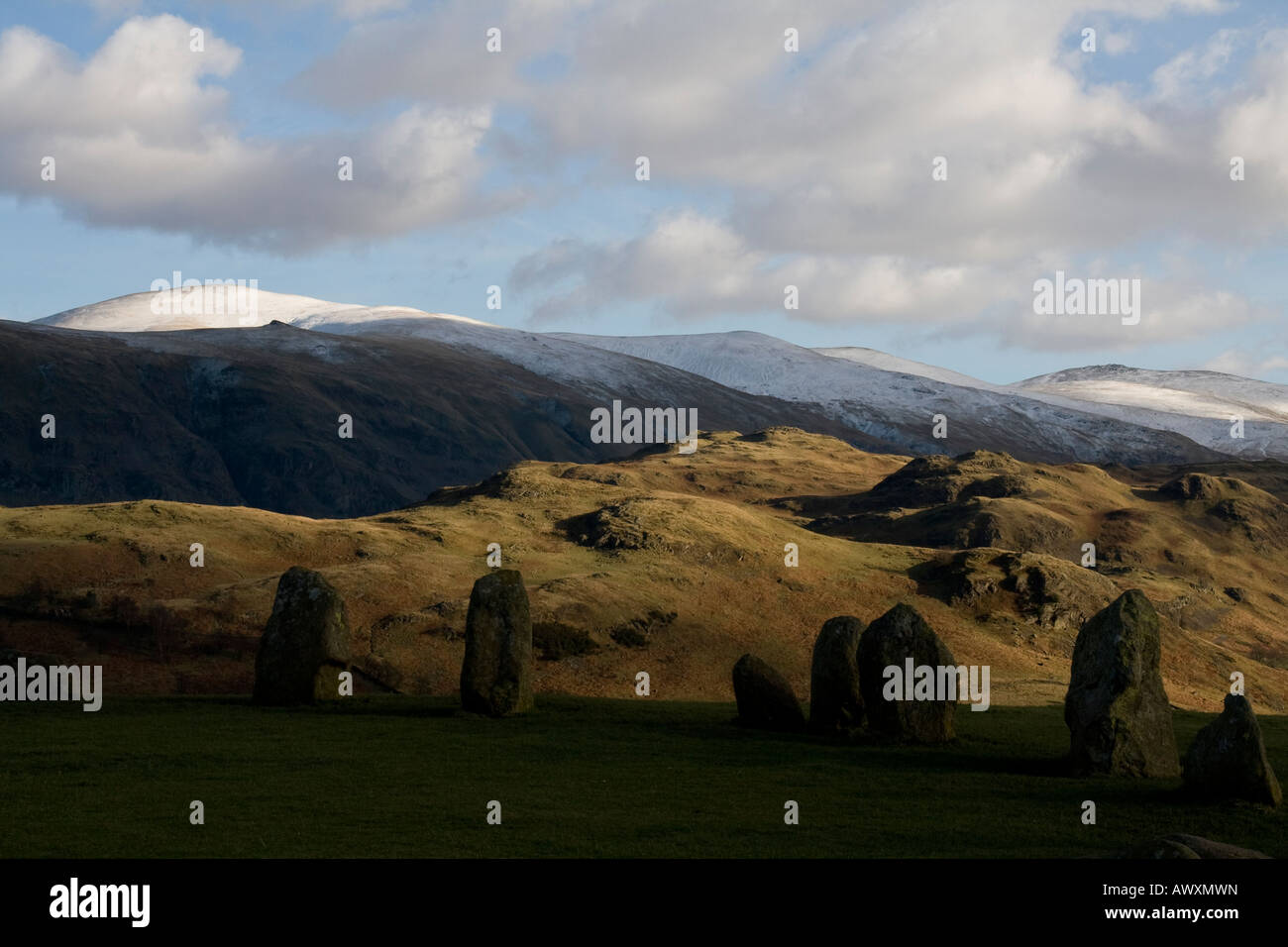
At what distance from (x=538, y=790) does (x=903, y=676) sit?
A: 39.1 feet

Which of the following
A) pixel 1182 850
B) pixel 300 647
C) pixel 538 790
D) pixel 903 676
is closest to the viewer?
pixel 1182 850

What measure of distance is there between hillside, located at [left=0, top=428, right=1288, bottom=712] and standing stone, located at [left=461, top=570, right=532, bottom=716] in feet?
42.1

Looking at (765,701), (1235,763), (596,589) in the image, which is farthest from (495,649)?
(596,589)

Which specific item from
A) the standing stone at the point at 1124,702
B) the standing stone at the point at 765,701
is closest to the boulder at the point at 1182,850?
the standing stone at the point at 1124,702

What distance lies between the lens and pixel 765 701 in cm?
3769

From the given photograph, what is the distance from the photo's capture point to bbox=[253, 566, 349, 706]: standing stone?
39.4m

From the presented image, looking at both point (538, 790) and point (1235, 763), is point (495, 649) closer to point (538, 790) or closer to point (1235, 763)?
point (538, 790)

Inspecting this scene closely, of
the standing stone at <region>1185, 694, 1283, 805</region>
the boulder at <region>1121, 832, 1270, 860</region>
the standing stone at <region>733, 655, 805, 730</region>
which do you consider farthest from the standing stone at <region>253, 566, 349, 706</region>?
the boulder at <region>1121, 832, 1270, 860</region>

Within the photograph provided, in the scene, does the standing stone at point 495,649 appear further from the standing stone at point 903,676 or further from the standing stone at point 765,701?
the standing stone at point 903,676

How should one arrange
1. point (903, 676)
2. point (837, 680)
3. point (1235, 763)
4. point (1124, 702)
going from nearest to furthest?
point (1235, 763)
point (1124, 702)
point (903, 676)
point (837, 680)

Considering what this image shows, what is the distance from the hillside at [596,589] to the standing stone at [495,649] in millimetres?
12835

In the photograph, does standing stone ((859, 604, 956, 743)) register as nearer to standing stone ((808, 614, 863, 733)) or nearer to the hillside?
standing stone ((808, 614, 863, 733))
